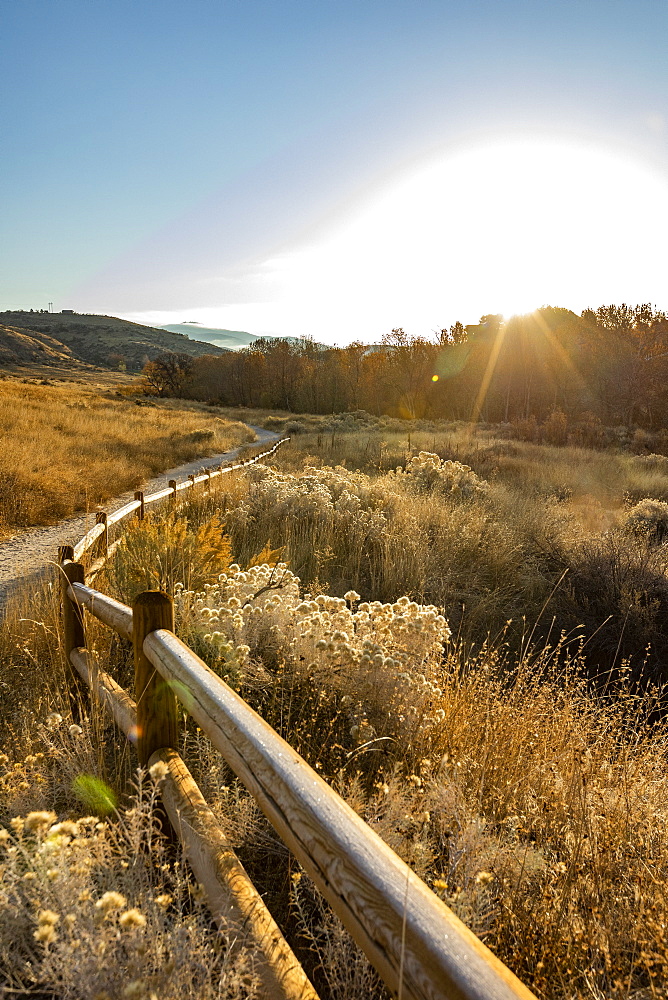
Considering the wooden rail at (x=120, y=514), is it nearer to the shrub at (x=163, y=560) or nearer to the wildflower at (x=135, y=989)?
the shrub at (x=163, y=560)

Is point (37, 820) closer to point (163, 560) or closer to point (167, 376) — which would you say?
point (163, 560)

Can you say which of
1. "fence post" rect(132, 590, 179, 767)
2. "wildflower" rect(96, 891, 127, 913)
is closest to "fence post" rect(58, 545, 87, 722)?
"fence post" rect(132, 590, 179, 767)

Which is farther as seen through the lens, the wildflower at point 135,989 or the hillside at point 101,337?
the hillside at point 101,337

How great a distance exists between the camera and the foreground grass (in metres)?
9.55

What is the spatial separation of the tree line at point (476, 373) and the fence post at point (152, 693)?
15.6 meters

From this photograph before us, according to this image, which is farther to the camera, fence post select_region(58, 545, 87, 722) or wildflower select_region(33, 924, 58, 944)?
fence post select_region(58, 545, 87, 722)

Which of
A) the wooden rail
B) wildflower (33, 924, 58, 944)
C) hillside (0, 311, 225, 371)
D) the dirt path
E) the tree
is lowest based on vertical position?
the dirt path

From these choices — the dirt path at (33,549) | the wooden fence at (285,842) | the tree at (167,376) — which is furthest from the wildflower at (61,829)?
the tree at (167,376)

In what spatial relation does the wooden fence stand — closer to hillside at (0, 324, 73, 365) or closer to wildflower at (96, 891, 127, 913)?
wildflower at (96, 891, 127, 913)

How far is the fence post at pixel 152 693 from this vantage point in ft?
8.36

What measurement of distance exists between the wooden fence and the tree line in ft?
51.6

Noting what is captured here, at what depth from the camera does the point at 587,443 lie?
2325 centimetres

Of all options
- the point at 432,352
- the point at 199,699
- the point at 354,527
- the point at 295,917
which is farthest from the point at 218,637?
the point at 432,352

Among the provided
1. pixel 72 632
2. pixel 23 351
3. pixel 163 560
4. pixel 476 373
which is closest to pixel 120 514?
pixel 163 560
